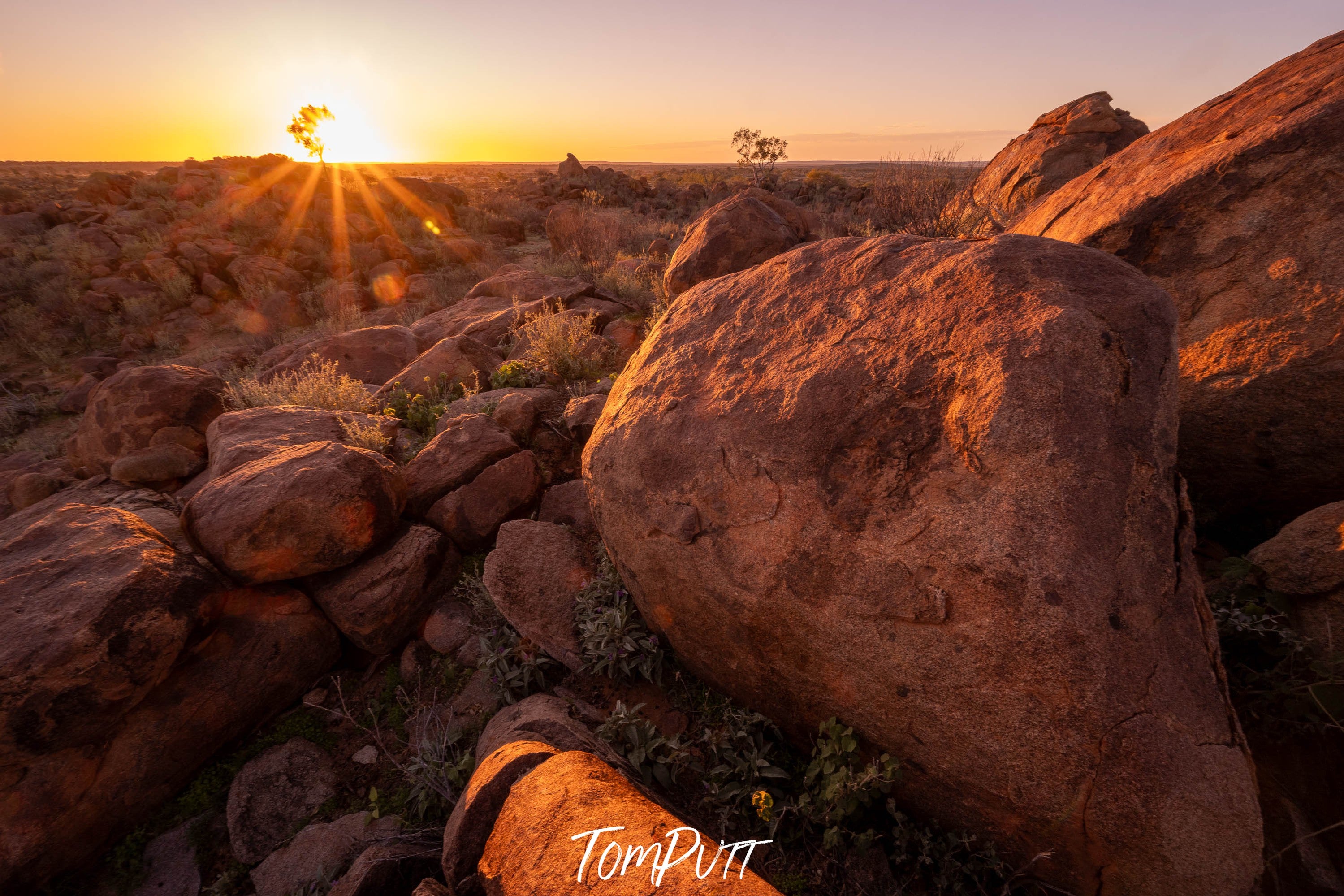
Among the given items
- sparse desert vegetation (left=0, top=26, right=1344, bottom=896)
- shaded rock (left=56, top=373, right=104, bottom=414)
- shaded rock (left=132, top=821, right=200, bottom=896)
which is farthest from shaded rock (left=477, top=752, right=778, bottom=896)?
shaded rock (left=56, top=373, right=104, bottom=414)

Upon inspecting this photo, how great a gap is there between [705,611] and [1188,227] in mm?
3217

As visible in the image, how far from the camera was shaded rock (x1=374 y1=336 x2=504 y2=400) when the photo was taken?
661 cm

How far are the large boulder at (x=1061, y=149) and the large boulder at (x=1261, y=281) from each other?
3.39 metres

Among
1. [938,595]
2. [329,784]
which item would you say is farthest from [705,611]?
[329,784]

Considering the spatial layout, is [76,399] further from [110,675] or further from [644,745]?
[644,745]

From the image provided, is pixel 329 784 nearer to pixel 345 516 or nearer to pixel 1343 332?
pixel 345 516

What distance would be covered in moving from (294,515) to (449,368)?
3.63m

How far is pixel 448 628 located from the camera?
3.70m

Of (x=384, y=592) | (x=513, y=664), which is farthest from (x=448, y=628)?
(x=513, y=664)

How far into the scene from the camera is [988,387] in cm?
200

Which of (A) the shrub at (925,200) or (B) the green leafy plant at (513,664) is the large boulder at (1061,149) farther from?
(B) the green leafy plant at (513,664)

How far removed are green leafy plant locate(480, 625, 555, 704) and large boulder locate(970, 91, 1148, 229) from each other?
6491 millimetres

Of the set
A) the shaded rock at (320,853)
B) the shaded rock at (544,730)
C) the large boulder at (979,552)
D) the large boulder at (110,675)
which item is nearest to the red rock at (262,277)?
the large boulder at (110,675)

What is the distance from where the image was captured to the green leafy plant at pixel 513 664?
10.5ft
